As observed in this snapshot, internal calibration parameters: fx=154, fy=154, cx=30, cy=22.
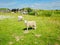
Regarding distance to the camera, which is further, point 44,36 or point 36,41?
point 44,36

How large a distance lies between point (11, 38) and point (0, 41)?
1817mm

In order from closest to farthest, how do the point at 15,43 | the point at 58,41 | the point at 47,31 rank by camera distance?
the point at 15,43 → the point at 58,41 → the point at 47,31

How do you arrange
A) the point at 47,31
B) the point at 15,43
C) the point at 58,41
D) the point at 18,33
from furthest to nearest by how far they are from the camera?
1. the point at 47,31
2. the point at 18,33
3. the point at 58,41
4. the point at 15,43

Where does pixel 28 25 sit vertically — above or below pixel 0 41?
above

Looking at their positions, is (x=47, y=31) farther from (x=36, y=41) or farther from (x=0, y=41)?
(x=0, y=41)

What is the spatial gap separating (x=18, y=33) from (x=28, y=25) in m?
2.44

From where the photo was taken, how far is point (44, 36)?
25875 mm

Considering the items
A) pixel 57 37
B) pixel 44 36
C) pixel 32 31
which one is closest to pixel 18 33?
pixel 32 31

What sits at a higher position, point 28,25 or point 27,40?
point 28,25

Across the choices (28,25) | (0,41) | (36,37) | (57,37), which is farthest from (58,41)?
(0,41)

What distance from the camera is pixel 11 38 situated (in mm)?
24734

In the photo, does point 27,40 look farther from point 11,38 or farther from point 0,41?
point 0,41

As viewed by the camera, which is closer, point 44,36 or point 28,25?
point 44,36

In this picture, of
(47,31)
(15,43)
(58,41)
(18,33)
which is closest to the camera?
(15,43)
